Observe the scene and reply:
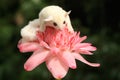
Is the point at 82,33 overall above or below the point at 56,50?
below

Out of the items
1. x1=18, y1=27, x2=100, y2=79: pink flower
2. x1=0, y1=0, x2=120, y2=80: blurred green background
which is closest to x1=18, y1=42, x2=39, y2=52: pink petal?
x1=18, y1=27, x2=100, y2=79: pink flower

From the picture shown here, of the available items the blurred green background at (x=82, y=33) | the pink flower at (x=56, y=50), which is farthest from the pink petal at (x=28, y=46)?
the blurred green background at (x=82, y=33)

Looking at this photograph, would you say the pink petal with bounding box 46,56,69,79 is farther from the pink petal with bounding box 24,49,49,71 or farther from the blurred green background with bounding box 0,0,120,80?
the blurred green background with bounding box 0,0,120,80

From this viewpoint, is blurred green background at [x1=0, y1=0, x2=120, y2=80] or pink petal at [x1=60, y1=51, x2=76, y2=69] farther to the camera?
blurred green background at [x1=0, y1=0, x2=120, y2=80]

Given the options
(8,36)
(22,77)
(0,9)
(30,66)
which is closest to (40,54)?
(30,66)

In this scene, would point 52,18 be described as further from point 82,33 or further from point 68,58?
point 82,33

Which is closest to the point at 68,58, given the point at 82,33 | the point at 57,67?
the point at 57,67
